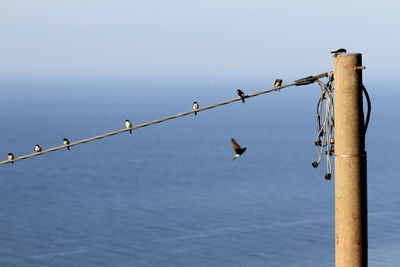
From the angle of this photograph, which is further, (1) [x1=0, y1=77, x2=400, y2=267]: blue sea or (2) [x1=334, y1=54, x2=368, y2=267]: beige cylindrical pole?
(1) [x1=0, y1=77, x2=400, y2=267]: blue sea

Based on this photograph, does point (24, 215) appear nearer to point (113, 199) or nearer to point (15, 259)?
point (113, 199)

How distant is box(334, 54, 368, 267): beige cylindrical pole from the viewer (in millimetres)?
9273

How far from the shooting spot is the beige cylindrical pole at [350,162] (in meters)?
9.27

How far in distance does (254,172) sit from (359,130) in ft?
626

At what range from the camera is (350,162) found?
931cm

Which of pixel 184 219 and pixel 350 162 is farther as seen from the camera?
pixel 184 219

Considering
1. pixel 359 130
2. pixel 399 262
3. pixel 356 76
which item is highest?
pixel 356 76

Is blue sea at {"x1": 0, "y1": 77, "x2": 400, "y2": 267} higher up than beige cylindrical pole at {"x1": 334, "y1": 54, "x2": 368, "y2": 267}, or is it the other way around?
beige cylindrical pole at {"x1": 334, "y1": 54, "x2": 368, "y2": 267}

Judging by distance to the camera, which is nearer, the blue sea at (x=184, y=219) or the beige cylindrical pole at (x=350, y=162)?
the beige cylindrical pole at (x=350, y=162)

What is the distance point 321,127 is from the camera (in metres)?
11.2

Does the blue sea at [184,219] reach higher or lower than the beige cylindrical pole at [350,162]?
lower

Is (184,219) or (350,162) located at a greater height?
(350,162)

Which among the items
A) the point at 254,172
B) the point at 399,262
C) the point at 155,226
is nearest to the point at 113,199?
the point at 155,226

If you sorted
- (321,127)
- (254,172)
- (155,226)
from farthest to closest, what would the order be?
(254,172) < (155,226) < (321,127)
